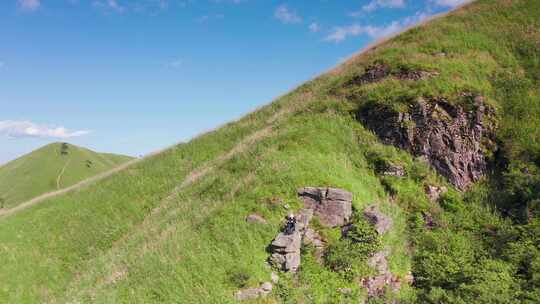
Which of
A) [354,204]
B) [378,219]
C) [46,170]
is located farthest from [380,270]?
[46,170]

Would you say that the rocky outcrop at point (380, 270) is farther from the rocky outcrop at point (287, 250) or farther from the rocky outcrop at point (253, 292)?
the rocky outcrop at point (253, 292)

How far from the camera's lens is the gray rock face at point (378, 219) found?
1152 centimetres

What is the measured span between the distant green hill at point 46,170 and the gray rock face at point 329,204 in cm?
10541

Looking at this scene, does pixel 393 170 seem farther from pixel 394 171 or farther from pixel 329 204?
pixel 329 204

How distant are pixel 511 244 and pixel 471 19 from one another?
19.5 m

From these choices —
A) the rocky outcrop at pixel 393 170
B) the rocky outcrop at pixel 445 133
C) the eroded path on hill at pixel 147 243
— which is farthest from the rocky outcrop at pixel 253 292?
the rocky outcrop at pixel 445 133

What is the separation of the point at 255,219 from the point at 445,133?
1046cm

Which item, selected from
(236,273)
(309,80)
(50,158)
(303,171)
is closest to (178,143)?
(309,80)

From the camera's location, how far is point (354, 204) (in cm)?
1226

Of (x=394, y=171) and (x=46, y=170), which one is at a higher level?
(x=46, y=170)

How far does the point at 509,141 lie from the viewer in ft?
51.6

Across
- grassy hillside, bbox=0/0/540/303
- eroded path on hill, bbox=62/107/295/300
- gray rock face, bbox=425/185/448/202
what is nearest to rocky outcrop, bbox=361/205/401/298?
grassy hillside, bbox=0/0/540/303

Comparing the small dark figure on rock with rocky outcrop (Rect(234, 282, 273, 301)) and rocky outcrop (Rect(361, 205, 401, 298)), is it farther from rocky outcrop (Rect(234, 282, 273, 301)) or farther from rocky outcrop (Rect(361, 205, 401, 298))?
rocky outcrop (Rect(361, 205, 401, 298))

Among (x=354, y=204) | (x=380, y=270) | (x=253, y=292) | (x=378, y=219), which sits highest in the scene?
(x=354, y=204)
